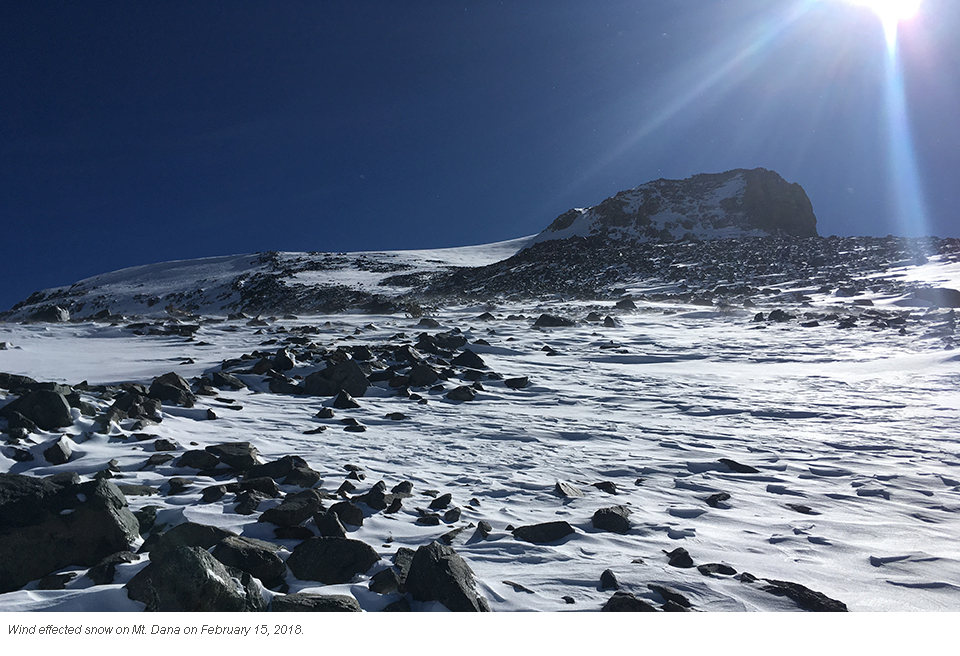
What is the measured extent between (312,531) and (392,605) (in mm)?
1060

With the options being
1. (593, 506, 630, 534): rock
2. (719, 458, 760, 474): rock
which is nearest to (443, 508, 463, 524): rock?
(593, 506, 630, 534): rock

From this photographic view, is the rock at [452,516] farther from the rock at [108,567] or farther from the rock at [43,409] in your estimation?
the rock at [43,409]

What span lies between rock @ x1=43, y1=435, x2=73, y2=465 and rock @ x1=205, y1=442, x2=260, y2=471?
3.74 feet

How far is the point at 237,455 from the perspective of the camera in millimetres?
4930

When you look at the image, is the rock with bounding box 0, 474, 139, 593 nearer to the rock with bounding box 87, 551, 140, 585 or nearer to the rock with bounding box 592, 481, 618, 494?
the rock with bounding box 87, 551, 140, 585

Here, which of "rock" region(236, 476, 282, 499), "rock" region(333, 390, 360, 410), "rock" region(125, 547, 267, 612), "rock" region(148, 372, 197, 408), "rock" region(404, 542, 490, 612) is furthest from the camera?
"rock" region(333, 390, 360, 410)

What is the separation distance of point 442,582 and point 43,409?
4.92 metres

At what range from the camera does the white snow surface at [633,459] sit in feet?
10.6

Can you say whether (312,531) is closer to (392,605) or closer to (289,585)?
(289,585)

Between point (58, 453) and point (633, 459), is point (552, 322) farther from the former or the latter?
point (58, 453)

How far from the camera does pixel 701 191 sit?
5694 centimetres

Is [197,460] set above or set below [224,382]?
below

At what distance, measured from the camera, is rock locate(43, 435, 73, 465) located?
4527 millimetres

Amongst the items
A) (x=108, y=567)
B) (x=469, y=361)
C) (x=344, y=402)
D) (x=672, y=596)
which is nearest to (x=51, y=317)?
(x=344, y=402)
